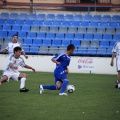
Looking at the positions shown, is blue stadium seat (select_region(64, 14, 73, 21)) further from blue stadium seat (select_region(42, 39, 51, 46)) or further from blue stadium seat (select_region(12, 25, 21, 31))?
blue stadium seat (select_region(12, 25, 21, 31))

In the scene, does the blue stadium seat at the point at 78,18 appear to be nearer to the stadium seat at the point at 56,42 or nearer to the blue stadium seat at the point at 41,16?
the blue stadium seat at the point at 41,16

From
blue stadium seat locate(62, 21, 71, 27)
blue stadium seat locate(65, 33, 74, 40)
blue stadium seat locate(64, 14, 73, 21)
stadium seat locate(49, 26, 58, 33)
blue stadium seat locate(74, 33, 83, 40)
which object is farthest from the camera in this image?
blue stadium seat locate(64, 14, 73, 21)

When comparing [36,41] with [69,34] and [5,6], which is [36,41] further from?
[5,6]

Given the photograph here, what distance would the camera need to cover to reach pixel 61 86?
16.2 m

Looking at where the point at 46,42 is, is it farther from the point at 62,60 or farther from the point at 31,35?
the point at 62,60

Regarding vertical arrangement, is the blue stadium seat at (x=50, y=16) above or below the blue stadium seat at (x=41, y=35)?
above

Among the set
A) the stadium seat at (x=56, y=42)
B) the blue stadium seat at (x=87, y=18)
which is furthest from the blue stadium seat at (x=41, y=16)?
the stadium seat at (x=56, y=42)

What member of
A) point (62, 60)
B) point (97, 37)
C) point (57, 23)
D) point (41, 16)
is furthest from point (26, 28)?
point (62, 60)

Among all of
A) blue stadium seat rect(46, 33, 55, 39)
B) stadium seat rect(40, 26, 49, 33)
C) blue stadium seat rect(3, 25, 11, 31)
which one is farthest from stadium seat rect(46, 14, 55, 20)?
blue stadium seat rect(3, 25, 11, 31)

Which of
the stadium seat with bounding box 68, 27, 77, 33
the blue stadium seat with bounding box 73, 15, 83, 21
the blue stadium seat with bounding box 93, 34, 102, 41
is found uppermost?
the blue stadium seat with bounding box 73, 15, 83, 21

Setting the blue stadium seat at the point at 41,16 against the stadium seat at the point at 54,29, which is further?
the blue stadium seat at the point at 41,16

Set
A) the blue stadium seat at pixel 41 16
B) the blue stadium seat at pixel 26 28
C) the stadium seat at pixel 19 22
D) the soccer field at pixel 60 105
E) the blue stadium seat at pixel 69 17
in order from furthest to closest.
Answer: the blue stadium seat at pixel 41 16 < the stadium seat at pixel 19 22 < the blue stadium seat at pixel 69 17 < the blue stadium seat at pixel 26 28 < the soccer field at pixel 60 105

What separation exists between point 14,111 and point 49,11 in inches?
944

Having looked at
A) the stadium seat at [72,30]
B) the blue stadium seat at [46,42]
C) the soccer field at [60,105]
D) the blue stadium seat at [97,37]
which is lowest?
the soccer field at [60,105]
